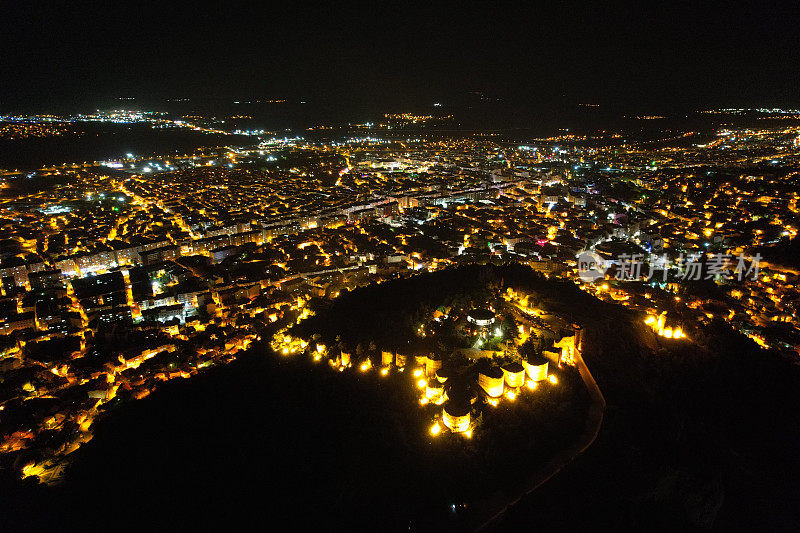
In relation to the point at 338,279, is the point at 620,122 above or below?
above

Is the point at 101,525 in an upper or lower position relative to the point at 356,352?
lower

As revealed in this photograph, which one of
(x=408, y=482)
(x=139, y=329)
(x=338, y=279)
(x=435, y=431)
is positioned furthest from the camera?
(x=338, y=279)

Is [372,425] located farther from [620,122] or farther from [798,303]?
[620,122]

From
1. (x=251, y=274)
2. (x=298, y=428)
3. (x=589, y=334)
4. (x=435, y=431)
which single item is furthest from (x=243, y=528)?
(x=251, y=274)

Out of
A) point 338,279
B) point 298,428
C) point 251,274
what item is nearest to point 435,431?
point 298,428

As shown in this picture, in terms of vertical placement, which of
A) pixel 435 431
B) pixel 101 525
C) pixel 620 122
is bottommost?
pixel 101 525

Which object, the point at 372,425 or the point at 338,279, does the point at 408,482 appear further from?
the point at 338,279

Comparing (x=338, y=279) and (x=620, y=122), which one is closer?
(x=338, y=279)

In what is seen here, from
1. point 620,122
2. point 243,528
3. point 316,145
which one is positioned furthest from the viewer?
point 620,122

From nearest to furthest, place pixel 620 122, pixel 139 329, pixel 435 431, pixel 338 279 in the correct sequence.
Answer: pixel 435 431 → pixel 139 329 → pixel 338 279 → pixel 620 122
